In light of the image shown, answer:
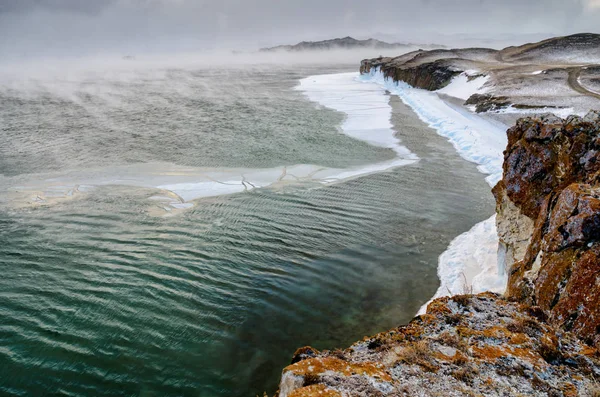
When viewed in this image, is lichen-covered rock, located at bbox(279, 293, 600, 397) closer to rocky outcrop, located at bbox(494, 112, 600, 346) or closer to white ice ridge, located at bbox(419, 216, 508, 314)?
rocky outcrop, located at bbox(494, 112, 600, 346)

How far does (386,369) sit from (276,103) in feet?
130

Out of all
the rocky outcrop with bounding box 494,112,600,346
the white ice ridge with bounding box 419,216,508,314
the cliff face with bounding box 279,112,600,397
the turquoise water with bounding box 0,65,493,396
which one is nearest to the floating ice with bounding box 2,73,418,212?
the turquoise water with bounding box 0,65,493,396

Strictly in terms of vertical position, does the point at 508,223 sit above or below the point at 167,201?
above

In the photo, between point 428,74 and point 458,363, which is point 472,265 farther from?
point 428,74

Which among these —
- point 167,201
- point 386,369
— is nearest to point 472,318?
point 386,369

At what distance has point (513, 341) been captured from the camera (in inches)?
166

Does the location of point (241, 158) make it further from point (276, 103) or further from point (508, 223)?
point (276, 103)

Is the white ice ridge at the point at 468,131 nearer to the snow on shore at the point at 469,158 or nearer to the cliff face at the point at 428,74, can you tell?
the snow on shore at the point at 469,158

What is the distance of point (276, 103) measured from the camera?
41250mm

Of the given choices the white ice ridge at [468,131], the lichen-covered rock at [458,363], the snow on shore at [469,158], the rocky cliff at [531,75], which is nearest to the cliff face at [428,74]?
the rocky cliff at [531,75]

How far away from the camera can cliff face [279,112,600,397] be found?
362cm

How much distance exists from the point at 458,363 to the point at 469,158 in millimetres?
18818

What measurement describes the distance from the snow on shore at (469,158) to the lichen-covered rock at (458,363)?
382cm

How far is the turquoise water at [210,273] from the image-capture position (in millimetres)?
7227
